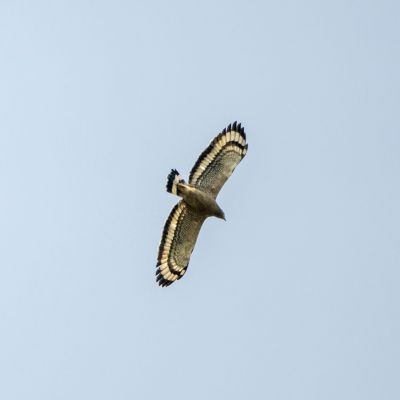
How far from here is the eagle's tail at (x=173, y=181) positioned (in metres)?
17.7

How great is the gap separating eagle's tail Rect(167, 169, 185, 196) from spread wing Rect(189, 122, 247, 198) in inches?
11.0

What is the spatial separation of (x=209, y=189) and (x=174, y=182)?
2.80 feet

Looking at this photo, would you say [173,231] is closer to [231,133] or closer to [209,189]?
[209,189]

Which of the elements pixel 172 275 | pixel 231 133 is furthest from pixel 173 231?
pixel 231 133

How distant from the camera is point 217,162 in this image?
18.1 metres

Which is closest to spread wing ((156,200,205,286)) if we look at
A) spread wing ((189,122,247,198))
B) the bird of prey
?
the bird of prey

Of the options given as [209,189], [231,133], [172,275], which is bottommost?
[172,275]

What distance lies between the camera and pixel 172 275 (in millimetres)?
18531

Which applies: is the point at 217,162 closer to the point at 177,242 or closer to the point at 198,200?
the point at 198,200

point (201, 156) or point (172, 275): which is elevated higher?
point (201, 156)

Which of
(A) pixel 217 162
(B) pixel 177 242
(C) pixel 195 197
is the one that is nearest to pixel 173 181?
(C) pixel 195 197

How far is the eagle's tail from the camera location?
17734 mm

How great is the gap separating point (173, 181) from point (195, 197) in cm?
61

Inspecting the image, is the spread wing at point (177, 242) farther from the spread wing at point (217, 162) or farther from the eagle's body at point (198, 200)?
the spread wing at point (217, 162)
